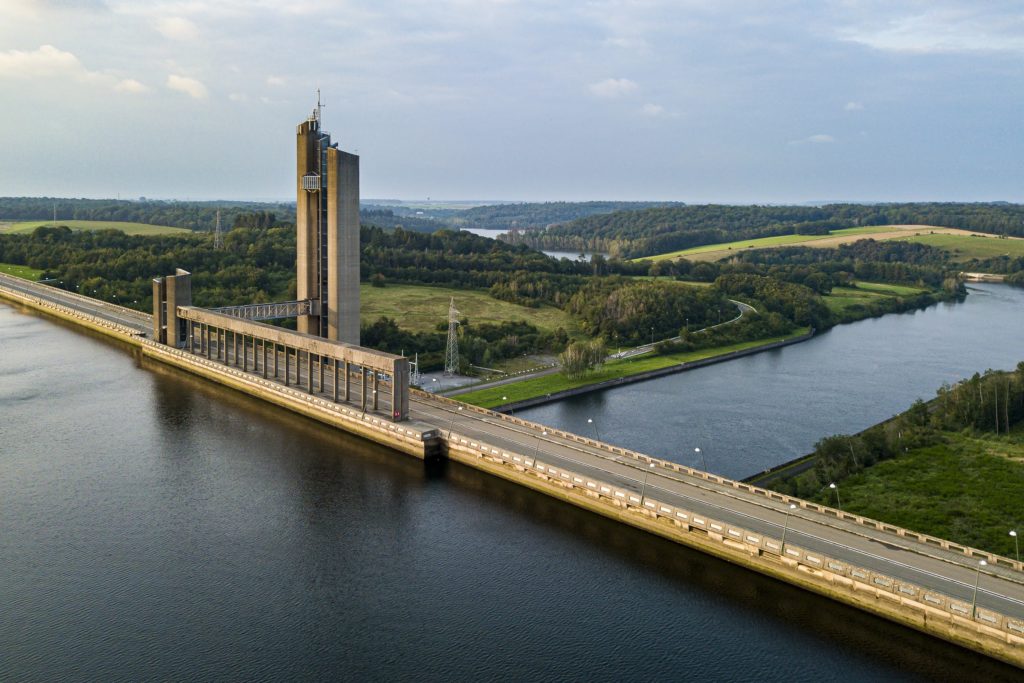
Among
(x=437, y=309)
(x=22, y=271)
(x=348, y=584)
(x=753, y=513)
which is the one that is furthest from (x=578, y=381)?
(x=22, y=271)

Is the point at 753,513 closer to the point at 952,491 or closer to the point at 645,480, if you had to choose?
the point at 645,480

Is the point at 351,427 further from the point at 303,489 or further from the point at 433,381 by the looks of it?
the point at 433,381

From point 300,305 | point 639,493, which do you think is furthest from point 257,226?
point 639,493

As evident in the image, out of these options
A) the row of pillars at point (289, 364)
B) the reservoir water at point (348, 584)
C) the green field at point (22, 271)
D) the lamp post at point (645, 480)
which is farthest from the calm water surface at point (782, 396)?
the green field at point (22, 271)

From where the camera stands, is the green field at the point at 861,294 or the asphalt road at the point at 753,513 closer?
the asphalt road at the point at 753,513

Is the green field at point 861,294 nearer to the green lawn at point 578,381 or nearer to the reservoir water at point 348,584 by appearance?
the green lawn at point 578,381

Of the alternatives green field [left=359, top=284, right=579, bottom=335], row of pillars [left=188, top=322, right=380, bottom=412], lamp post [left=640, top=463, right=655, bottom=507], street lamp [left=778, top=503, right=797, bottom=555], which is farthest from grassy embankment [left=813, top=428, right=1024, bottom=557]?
green field [left=359, top=284, right=579, bottom=335]
